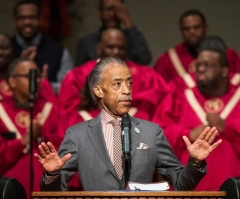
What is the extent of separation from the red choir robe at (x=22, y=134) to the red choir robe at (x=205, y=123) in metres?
0.78

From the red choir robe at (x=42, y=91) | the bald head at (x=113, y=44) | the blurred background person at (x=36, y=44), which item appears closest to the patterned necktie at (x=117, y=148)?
the bald head at (x=113, y=44)

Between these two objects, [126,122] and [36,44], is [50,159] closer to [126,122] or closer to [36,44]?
[126,122]

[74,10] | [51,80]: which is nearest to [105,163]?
[51,80]

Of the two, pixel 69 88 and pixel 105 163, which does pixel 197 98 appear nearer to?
pixel 69 88

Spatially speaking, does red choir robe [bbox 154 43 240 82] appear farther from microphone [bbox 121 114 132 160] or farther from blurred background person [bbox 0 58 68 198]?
microphone [bbox 121 114 132 160]

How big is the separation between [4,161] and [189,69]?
6.09 feet

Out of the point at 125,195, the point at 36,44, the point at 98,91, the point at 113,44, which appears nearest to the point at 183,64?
the point at 113,44

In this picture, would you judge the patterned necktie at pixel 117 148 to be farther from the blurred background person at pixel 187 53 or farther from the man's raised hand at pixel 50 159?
the blurred background person at pixel 187 53

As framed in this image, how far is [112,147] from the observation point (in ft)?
12.3

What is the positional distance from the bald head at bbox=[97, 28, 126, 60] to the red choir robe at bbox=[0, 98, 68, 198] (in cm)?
61

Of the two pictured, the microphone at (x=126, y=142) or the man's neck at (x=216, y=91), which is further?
the man's neck at (x=216, y=91)

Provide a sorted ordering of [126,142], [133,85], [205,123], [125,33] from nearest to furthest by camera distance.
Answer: [126,142]
[205,123]
[133,85]
[125,33]

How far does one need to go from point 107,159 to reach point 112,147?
9cm

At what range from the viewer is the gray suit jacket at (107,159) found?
3672 mm
